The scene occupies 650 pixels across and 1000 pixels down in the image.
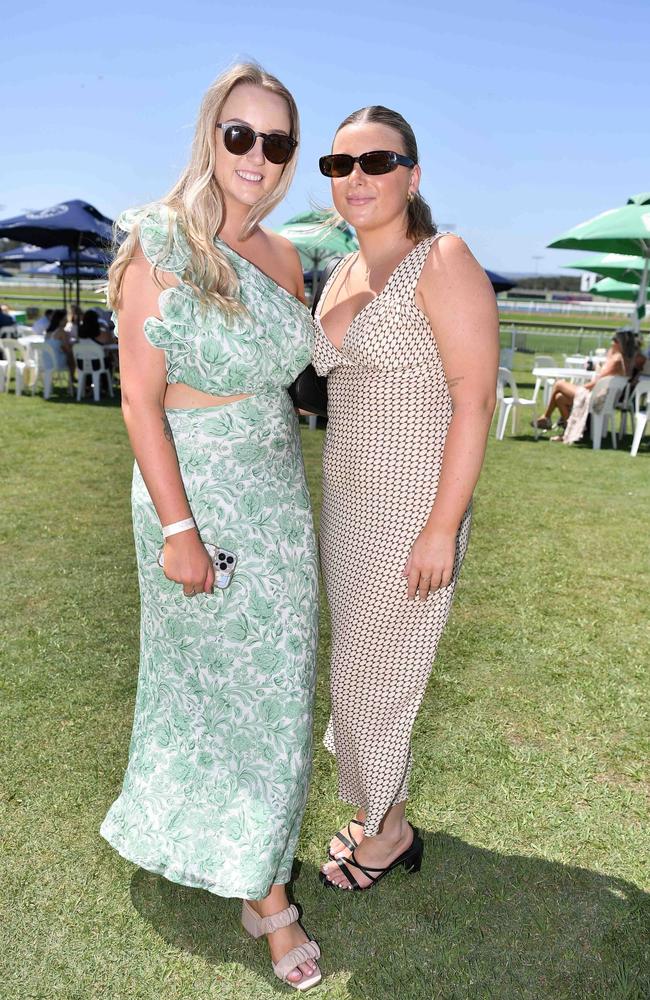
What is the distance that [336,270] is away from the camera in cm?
249

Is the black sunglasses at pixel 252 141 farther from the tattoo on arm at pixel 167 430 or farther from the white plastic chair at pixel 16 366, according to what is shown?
the white plastic chair at pixel 16 366

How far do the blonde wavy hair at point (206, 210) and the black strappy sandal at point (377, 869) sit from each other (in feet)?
5.64

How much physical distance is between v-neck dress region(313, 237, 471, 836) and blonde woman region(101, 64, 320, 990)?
0.46 ft

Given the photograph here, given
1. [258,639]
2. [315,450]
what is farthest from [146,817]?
[315,450]

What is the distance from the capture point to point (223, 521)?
218 centimetres

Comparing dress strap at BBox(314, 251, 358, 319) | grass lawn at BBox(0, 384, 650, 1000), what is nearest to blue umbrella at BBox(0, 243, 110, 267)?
grass lawn at BBox(0, 384, 650, 1000)

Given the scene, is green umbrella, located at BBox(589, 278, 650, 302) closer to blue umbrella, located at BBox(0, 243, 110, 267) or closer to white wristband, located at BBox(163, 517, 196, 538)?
blue umbrella, located at BBox(0, 243, 110, 267)

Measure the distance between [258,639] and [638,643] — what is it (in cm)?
308

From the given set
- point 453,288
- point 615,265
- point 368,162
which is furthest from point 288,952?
point 615,265

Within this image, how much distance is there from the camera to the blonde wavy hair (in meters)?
2.00

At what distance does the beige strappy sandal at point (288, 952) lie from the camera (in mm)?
2266

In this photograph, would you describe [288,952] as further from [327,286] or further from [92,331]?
[92,331]

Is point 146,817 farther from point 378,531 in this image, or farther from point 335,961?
point 378,531

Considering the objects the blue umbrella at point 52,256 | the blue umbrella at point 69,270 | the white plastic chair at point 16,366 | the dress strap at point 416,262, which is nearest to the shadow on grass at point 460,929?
the dress strap at point 416,262
